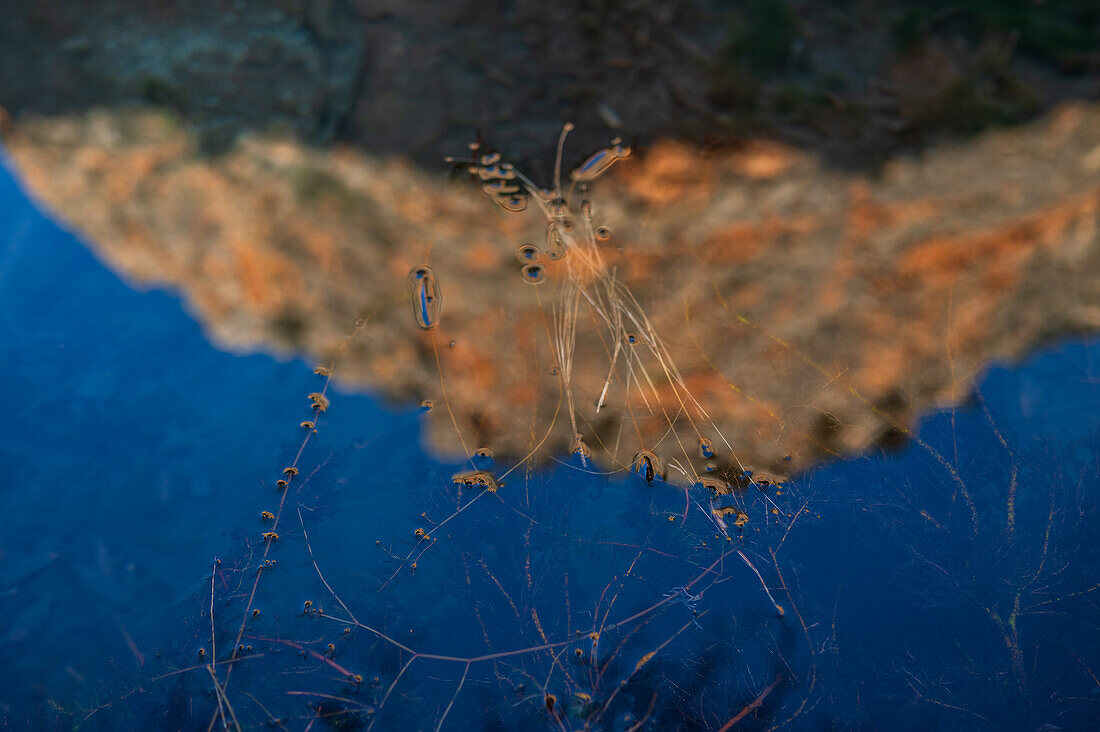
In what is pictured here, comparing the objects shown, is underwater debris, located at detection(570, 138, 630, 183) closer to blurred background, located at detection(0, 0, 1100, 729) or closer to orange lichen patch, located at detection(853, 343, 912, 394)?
blurred background, located at detection(0, 0, 1100, 729)

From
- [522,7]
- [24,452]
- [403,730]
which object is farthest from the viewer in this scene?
[522,7]

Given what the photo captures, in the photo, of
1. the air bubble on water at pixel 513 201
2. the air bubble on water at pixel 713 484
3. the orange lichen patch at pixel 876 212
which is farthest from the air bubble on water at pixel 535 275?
the orange lichen patch at pixel 876 212

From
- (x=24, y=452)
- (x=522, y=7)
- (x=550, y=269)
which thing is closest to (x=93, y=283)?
(x=24, y=452)

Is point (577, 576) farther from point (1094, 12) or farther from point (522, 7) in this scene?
point (1094, 12)

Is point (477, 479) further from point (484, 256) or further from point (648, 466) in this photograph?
point (484, 256)

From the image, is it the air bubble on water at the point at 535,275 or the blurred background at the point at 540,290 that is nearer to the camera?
the blurred background at the point at 540,290

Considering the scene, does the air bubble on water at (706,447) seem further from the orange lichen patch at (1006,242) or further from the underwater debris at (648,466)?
the orange lichen patch at (1006,242)

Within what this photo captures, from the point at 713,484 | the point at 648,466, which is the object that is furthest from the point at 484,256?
the point at 713,484
